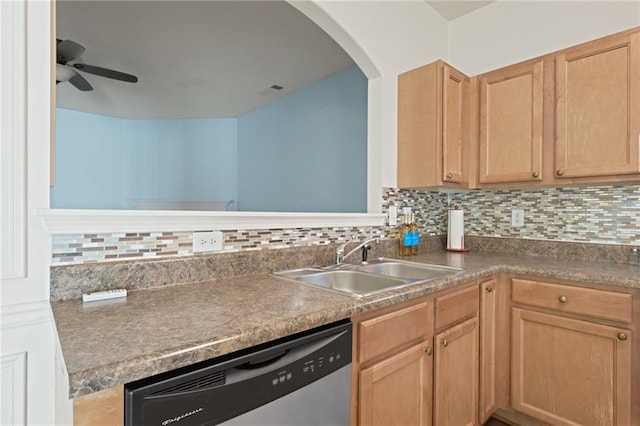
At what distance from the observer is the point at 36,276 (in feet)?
3.39

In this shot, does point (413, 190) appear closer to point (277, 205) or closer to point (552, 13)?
point (552, 13)

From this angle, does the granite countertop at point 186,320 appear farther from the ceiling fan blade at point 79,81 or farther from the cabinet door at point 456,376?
the ceiling fan blade at point 79,81

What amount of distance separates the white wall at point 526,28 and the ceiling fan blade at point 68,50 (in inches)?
115

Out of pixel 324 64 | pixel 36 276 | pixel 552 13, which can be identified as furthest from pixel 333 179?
pixel 36 276

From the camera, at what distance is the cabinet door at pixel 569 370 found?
5.05 feet

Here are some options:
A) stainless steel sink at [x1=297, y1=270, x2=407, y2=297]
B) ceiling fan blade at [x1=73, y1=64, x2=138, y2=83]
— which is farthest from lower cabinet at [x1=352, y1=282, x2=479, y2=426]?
ceiling fan blade at [x1=73, y1=64, x2=138, y2=83]

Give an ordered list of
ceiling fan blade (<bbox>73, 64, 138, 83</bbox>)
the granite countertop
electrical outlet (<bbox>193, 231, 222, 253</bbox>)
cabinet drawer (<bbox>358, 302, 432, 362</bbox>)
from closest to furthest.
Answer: the granite countertop < cabinet drawer (<bbox>358, 302, 432, 362</bbox>) < electrical outlet (<bbox>193, 231, 222, 253</bbox>) < ceiling fan blade (<bbox>73, 64, 138, 83</bbox>)

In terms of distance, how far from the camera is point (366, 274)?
1.69 meters

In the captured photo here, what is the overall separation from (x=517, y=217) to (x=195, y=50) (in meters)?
3.11

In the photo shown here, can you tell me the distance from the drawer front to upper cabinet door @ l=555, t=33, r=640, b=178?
3.06ft

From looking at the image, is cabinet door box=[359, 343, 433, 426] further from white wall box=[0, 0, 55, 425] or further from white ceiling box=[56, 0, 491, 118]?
white ceiling box=[56, 0, 491, 118]

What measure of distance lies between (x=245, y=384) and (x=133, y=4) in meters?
2.74

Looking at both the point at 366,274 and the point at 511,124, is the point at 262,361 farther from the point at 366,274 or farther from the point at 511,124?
the point at 511,124

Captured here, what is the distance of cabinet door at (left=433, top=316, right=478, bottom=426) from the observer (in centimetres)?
145
